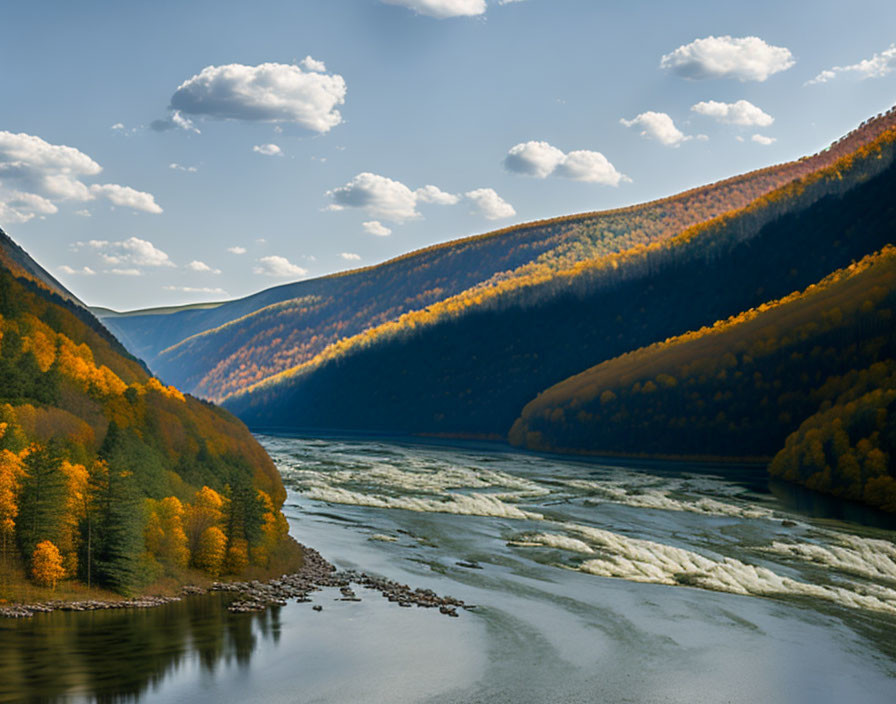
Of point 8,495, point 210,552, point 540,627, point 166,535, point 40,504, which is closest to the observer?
point 540,627

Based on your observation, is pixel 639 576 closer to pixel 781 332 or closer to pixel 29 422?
pixel 29 422

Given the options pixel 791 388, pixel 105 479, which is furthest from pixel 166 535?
pixel 791 388

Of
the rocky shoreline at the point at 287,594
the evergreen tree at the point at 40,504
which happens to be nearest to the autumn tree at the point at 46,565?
the evergreen tree at the point at 40,504

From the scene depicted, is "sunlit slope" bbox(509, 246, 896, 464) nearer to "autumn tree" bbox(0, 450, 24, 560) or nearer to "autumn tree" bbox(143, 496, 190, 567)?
"autumn tree" bbox(143, 496, 190, 567)

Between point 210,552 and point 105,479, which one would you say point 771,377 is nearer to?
point 210,552

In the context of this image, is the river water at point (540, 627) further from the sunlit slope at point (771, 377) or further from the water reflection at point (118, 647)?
the sunlit slope at point (771, 377)

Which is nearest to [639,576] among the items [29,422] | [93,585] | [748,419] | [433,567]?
[433,567]
